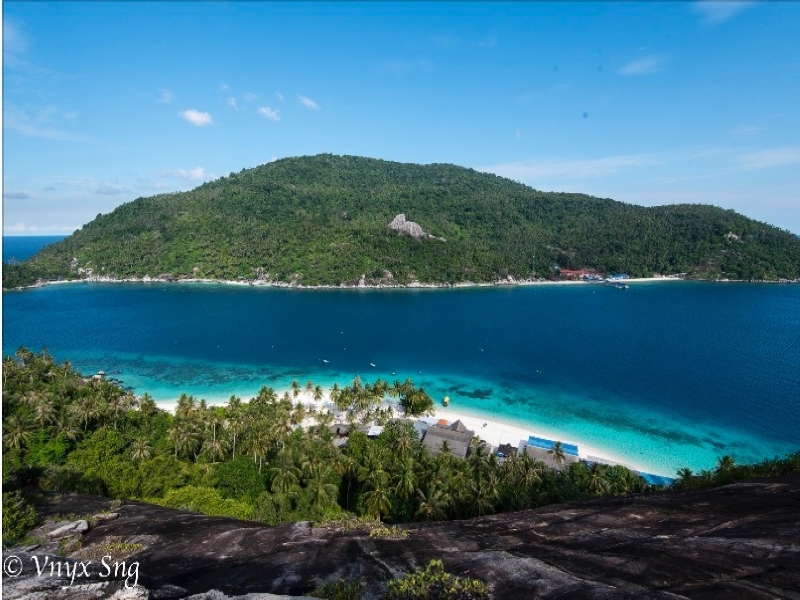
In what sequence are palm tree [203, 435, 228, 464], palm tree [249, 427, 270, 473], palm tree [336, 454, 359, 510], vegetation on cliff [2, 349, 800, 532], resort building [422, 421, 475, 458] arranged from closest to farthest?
vegetation on cliff [2, 349, 800, 532]
palm tree [336, 454, 359, 510]
palm tree [249, 427, 270, 473]
palm tree [203, 435, 228, 464]
resort building [422, 421, 475, 458]

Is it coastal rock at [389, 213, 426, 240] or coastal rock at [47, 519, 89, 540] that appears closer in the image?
coastal rock at [47, 519, 89, 540]

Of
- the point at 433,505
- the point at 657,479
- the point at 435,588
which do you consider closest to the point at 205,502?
the point at 433,505

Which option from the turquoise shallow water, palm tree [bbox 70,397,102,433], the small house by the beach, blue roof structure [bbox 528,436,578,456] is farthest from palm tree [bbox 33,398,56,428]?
blue roof structure [bbox 528,436,578,456]

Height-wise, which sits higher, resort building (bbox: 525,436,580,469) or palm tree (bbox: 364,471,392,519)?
palm tree (bbox: 364,471,392,519)

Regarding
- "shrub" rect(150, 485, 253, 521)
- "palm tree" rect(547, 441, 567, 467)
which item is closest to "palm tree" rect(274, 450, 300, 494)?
"shrub" rect(150, 485, 253, 521)

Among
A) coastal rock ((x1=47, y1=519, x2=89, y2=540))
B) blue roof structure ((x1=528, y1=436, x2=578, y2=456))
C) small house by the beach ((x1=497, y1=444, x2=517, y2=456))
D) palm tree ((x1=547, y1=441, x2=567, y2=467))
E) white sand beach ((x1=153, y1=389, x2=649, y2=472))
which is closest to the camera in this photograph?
coastal rock ((x1=47, y1=519, x2=89, y2=540))

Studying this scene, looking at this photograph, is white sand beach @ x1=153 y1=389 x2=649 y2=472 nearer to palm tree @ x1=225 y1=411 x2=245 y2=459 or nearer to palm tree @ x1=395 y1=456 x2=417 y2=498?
palm tree @ x1=225 y1=411 x2=245 y2=459

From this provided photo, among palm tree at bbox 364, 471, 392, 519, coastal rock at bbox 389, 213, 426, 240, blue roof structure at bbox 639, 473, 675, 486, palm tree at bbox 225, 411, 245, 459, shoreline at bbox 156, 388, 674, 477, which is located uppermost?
coastal rock at bbox 389, 213, 426, 240

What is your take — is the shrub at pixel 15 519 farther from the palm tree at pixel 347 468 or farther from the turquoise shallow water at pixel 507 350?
the turquoise shallow water at pixel 507 350
